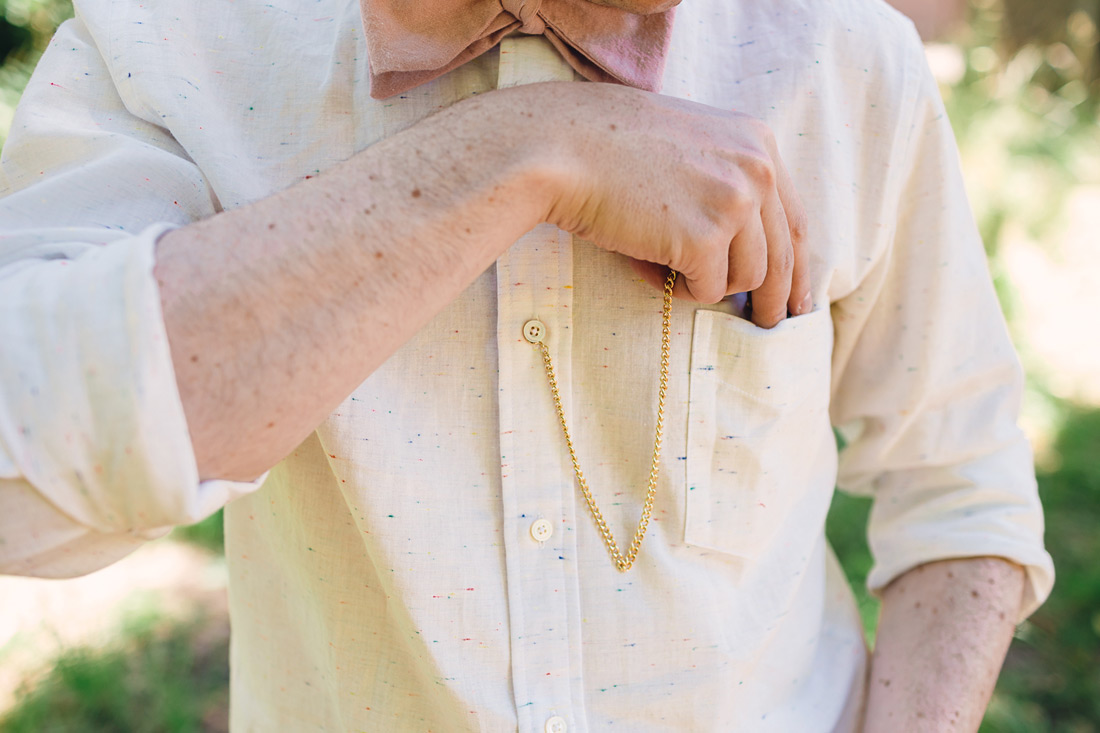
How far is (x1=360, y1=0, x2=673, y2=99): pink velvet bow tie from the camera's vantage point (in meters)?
0.97

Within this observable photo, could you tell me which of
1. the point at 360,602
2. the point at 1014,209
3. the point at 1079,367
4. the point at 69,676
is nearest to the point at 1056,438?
the point at 1079,367

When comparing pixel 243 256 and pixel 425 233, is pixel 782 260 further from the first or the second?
pixel 243 256

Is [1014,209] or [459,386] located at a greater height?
[459,386]

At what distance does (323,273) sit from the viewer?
0.79 meters

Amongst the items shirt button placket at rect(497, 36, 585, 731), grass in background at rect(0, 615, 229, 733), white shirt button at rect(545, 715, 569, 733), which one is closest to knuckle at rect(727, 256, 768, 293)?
shirt button placket at rect(497, 36, 585, 731)

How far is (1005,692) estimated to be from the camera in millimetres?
2773

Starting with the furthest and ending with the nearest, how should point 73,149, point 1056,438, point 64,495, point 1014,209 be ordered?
1. point 1014,209
2. point 1056,438
3. point 73,149
4. point 64,495

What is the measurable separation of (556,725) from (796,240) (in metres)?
0.69

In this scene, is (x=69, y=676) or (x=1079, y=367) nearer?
(x=69, y=676)

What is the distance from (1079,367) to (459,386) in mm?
4453

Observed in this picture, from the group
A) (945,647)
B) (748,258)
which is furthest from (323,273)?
(945,647)

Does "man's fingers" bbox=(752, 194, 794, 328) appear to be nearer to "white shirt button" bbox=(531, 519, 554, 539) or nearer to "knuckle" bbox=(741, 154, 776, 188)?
"knuckle" bbox=(741, 154, 776, 188)

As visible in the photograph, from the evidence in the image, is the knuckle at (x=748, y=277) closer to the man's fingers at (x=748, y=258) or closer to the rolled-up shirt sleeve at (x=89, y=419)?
the man's fingers at (x=748, y=258)

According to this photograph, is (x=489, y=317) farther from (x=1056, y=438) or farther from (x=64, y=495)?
(x=1056, y=438)
